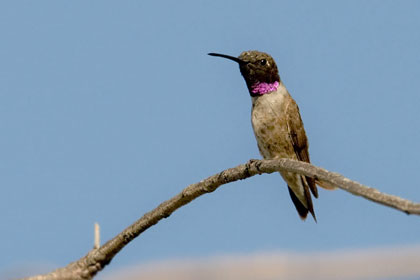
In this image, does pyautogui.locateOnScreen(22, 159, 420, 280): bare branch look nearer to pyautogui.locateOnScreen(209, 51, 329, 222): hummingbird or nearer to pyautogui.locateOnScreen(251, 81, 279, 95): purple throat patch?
pyautogui.locateOnScreen(209, 51, 329, 222): hummingbird

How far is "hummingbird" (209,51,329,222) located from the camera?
7371 mm

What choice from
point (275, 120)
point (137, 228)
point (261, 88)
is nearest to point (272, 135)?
point (275, 120)

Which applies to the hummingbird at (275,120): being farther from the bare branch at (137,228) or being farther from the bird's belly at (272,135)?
the bare branch at (137,228)

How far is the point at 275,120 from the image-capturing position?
7387 millimetres

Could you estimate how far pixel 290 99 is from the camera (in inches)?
303

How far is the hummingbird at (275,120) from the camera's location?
24.2 feet

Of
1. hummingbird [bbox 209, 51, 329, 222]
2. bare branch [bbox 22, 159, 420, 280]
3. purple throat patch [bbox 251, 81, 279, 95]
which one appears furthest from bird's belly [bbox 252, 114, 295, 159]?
bare branch [bbox 22, 159, 420, 280]

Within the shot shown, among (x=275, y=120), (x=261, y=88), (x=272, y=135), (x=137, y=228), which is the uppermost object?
(x=261, y=88)

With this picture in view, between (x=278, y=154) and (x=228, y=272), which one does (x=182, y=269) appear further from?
(x=278, y=154)

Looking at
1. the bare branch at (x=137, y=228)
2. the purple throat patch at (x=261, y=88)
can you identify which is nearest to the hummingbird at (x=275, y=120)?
the purple throat patch at (x=261, y=88)

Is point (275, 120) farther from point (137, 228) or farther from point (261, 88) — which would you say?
point (137, 228)

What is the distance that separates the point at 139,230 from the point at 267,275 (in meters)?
0.84

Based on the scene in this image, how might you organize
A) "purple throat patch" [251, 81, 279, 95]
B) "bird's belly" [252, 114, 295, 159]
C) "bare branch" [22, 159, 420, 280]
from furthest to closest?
1. "purple throat patch" [251, 81, 279, 95]
2. "bird's belly" [252, 114, 295, 159]
3. "bare branch" [22, 159, 420, 280]

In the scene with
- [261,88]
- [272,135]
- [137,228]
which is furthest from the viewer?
[261,88]
